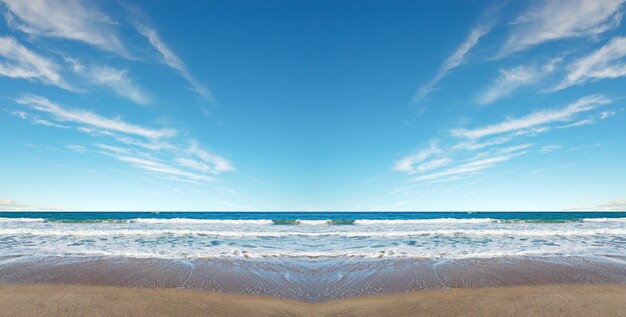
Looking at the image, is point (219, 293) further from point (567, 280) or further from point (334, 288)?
point (567, 280)

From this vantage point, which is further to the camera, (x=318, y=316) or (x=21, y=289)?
(x=21, y=289)

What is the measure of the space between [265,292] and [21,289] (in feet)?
16.3

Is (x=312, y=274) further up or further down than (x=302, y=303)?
further up

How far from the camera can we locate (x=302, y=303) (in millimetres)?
6477

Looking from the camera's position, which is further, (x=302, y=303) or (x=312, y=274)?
(x=312, y=274)

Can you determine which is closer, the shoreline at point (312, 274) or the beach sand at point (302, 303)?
the beach sand at point (302, 303)

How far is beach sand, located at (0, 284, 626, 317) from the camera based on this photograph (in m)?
5.65

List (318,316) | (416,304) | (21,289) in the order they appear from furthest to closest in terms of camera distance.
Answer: (21,289), (416,304), (318,316)

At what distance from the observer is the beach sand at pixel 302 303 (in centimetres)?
565

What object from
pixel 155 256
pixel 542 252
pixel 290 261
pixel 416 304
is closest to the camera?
pixel 416 304

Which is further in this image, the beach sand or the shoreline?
the shoreline

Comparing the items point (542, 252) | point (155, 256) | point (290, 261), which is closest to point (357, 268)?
point (290, 261)

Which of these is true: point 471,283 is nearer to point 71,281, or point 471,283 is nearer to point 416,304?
point 416,304

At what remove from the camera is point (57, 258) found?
11.1 metres
